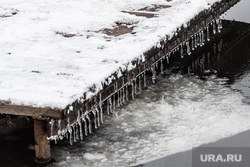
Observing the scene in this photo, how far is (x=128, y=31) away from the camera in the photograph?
256 inches

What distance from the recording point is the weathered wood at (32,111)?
14.5 ft

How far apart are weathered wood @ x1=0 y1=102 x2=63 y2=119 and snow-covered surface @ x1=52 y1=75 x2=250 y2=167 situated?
69 cm

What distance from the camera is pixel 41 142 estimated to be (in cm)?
480

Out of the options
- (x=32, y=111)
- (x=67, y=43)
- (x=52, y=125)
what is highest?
(x=67, y=43)

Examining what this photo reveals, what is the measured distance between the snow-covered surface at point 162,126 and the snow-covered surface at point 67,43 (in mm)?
738

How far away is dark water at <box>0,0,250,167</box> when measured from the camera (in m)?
5.04

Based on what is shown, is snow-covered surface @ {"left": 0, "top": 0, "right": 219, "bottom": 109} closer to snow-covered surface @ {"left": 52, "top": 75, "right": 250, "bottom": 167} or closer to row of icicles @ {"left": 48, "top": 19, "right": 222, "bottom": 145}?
row of icicles @ {"left": 48, "top": 19, "right": 222, "bottom": 145}

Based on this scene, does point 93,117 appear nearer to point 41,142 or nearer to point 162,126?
point 162,126

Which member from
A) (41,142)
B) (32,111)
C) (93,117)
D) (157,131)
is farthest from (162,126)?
(32,111)

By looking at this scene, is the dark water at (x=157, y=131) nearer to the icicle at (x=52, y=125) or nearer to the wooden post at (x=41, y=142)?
the wooden post at (x=41, y=142)

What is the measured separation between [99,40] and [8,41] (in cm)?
110

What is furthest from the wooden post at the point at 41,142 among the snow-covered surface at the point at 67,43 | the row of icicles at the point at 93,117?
the snow-covered surface at the point at 67,43

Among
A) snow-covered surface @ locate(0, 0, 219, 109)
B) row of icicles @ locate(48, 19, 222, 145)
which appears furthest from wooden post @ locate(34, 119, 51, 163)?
snow-covered surface @ locate(0, 0, 219, 109)

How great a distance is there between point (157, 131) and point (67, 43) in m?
1.53
